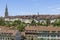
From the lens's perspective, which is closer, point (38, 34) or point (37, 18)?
point (38, 34)

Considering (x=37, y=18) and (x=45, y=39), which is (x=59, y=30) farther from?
(x=37, y=18)

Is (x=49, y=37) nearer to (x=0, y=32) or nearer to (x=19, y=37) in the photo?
(x=19, y=37)

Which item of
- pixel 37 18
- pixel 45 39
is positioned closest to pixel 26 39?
pixel 45 39

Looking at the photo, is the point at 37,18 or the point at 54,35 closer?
the point at 54,35

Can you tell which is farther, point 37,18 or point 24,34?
point 37,18

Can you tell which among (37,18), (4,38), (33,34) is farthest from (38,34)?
(37,18)

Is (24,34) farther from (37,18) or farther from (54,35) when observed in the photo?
(37,18)

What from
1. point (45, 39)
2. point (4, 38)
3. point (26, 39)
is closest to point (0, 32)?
point (4, 38)
